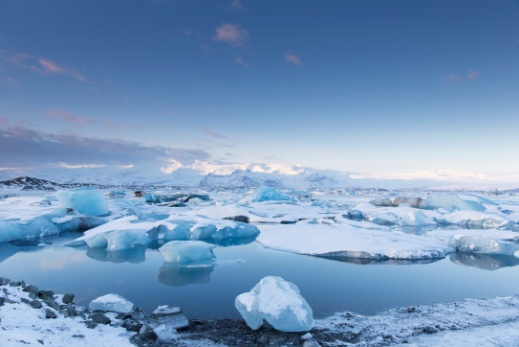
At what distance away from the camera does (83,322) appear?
3.70 meters

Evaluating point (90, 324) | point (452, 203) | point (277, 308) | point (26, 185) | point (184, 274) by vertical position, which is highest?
point (452, 203)

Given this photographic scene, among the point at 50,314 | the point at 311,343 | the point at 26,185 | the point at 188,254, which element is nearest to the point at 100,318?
the point at 50,314

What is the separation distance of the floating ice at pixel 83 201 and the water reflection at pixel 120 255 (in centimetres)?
633

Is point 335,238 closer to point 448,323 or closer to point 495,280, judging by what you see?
point 495,280

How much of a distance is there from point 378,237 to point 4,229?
35.3 feet

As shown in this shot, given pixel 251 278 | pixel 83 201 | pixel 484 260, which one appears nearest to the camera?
pixel 251 278

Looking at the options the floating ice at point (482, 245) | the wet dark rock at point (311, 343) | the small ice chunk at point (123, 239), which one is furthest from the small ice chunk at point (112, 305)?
the floating ice at point (482, 245)

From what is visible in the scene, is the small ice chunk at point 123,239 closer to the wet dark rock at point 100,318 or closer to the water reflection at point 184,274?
the water reflection at point 184,274

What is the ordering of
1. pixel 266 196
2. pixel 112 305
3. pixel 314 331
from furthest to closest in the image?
pixel 266 196
pixel 112 305
pixel 314 331

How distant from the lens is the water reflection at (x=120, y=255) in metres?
8.06

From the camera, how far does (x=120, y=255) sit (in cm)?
863

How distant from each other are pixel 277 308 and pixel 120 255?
6114 millimetres

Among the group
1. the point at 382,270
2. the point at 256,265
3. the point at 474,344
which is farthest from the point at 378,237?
the point at 474,344

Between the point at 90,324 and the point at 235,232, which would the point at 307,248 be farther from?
the point at 90,324
